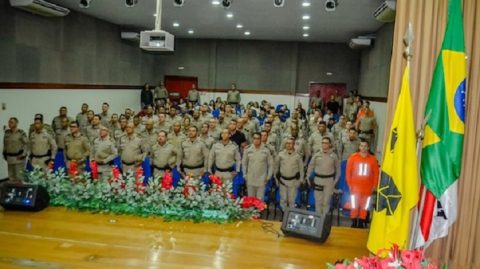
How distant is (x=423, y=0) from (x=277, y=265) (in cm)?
202

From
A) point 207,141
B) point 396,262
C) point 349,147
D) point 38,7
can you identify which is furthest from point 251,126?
point 396,262

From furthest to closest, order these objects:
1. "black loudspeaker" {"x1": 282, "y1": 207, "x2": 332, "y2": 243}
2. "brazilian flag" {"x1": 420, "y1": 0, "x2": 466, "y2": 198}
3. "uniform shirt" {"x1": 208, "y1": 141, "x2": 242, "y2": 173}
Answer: "uniform shirt" {"x1": 208, "y1": 141, "x2": 242, "y2": 173}, "black loudspeaker" {"x1": 282, "y1": 207, "x2": 332, "y2": 243}, "brazilian flag" {"x1": 420, "y1": 0, "x2": 466, "y2": 198}

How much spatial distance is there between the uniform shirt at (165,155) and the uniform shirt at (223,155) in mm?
614

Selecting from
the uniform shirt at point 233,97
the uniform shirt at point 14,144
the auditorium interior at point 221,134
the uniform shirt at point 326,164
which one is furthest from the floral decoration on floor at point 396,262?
the uniform shirt at point 233,97

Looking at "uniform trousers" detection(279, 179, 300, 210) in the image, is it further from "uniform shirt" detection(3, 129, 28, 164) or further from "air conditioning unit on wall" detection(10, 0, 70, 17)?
"air conditioning unit on wall" detection(10, 0, 70, 17)

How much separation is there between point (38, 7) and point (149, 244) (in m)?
7.31

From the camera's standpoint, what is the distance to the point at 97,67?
12.2 meters

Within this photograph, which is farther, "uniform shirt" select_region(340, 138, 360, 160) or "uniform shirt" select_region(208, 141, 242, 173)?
"uniform shirt" select_region(340, 138, 360, 160)

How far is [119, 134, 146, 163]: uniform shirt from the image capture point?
681cm

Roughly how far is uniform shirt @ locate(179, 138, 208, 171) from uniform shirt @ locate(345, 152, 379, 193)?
7.50ft

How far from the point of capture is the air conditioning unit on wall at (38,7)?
8098 millimetres

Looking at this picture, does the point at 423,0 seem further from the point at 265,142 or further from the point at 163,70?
the point at 163,70

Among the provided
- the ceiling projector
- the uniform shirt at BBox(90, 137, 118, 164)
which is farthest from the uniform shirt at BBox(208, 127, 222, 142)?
the ceiling projector

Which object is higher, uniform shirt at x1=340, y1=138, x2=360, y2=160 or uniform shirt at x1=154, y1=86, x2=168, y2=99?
uniform shirt at x1=154, y1=86, x2=168, y2=99
